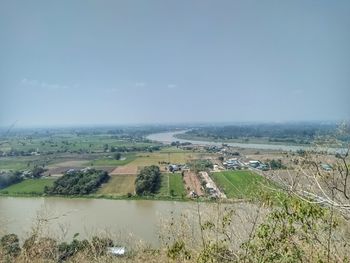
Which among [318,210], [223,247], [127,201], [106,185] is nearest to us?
[318,210]

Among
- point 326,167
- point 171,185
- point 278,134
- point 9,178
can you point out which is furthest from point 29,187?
point 278,134

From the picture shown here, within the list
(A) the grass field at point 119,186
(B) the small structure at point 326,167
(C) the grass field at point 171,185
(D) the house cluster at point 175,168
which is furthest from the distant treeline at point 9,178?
(B) the small structure at point 326,167

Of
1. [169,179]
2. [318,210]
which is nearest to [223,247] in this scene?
[318,210]

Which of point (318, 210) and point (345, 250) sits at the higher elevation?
point (318, 210)

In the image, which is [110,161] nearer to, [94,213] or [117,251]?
[94,213]

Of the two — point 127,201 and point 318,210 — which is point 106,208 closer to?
point 127,201

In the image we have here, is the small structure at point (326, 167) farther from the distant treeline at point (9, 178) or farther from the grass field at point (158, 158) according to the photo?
the grass field at point (158, 158)
